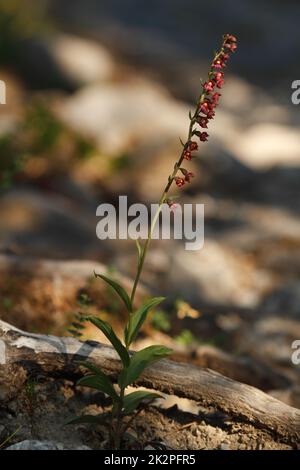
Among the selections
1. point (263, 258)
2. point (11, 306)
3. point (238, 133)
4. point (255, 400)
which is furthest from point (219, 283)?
point (238, 133)

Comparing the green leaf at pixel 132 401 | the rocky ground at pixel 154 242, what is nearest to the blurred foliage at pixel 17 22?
the rocky ground at pixel 154 242

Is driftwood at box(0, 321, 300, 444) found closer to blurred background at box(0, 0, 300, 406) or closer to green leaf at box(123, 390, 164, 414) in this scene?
green leaf at box(123, 390, 164, 414)

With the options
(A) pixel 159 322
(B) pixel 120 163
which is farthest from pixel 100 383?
(B) pixel 120 163

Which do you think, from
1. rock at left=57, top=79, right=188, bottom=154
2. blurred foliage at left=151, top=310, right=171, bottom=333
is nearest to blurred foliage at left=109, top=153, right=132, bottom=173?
rock at left=57, top=79, right=188, bottom=154

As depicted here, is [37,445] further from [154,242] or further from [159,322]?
[154,242]
